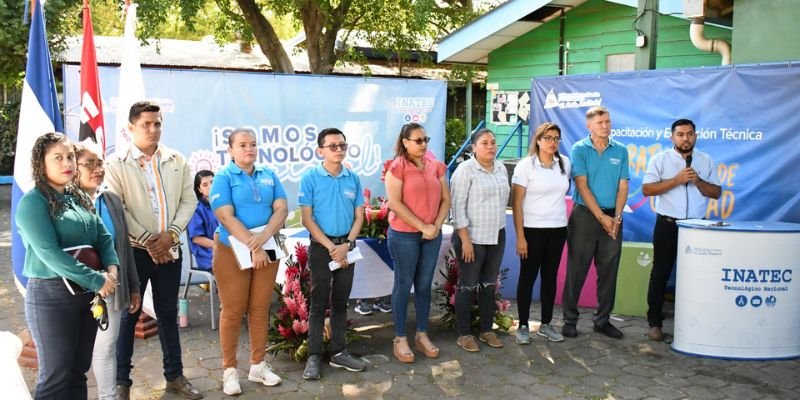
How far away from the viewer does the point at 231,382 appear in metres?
4.59

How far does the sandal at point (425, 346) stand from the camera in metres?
5.38

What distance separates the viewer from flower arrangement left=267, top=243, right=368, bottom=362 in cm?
512

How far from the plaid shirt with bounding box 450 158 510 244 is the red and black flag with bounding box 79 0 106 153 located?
8.49ft

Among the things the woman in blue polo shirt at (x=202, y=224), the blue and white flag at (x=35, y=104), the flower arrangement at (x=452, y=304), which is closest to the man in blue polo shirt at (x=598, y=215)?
the flower arrangement at (x=452, y=304)

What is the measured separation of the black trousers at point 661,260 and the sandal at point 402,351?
201 cm

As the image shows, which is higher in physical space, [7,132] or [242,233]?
[7,132]

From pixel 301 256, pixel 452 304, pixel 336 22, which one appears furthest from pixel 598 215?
pixel 336 22

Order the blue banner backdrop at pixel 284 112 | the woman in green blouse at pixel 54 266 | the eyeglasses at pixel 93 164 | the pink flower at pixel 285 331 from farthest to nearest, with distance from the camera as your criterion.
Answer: the blue banner backdrop at pixel 284 112
the pink flower at pixel 285 331
the eyeglasses at pixel 93 164
the woman in green blouse at pixel 54 266

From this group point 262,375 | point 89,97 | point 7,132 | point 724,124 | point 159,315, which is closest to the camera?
point 159,315

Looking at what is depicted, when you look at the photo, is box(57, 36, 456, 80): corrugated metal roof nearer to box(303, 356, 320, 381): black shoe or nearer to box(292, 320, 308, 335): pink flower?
box(292, 320, 308, 335): pink flower

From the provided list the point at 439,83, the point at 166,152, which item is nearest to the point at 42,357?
the point at 166,152

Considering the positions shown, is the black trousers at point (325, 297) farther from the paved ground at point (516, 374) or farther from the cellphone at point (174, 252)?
the cellphone at point (174, 252)

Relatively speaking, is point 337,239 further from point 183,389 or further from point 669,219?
point 669,219

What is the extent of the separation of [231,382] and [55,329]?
4.64 feet
